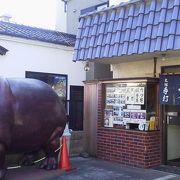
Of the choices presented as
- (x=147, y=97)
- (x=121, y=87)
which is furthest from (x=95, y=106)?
(x=147, y=97)

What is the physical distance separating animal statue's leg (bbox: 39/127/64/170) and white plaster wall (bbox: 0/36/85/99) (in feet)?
13.4

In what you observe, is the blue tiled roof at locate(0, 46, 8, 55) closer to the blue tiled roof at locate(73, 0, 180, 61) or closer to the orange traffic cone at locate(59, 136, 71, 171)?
the blue tiled roof at locate(73, 0, 180, 61)

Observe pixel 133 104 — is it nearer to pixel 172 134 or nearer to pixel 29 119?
pixel 172 134

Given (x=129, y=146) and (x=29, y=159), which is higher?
(x=129, y=146)

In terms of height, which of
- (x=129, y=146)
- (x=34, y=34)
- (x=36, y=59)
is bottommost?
(x=129, y=146)

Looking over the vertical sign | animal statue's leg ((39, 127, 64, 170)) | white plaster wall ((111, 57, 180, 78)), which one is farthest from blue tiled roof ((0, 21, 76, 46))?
the vertical sign

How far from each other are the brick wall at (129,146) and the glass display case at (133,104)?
18 centimetres

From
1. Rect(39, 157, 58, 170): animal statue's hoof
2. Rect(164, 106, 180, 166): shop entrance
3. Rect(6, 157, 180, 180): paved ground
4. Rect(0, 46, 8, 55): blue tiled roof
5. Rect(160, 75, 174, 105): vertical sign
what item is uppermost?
Rect(0, 46, 8, 55): blue tiled roof

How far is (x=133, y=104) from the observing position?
9719 mm

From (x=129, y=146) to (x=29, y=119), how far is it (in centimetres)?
294

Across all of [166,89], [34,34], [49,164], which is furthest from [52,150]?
[34,34]

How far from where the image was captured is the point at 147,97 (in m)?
9.50

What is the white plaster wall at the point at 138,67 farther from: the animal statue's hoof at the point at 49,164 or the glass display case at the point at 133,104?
the animal statue's hoof at the point at 49,164

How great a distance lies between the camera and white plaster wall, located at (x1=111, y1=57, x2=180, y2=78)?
955 cm
